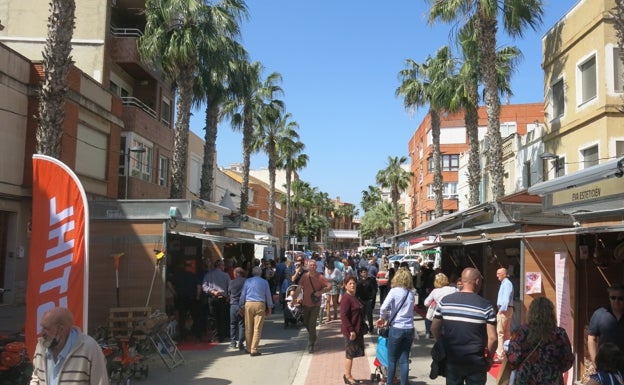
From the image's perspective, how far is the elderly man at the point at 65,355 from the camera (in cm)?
393

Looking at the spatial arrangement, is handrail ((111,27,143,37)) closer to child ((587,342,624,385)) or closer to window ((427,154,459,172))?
child ((587,342,624,385))

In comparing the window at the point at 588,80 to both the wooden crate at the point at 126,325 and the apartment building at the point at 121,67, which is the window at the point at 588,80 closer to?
the wooden crate at the point at 126,325

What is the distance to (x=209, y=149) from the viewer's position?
23266mm

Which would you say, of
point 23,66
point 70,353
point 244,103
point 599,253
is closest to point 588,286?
point 599,253

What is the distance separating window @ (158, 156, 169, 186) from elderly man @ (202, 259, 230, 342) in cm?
1561

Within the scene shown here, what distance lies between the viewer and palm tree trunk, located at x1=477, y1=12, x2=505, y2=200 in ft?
61.4

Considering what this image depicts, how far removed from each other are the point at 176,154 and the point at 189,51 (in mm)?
3443

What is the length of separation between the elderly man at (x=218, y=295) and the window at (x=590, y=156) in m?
11.8

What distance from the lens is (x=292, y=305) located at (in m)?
14.3

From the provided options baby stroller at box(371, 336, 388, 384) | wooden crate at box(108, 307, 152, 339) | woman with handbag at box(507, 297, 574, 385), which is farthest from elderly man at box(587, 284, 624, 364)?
wooden crate at box(108, 307, 152, 339)

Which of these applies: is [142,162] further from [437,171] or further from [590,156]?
[590,156]

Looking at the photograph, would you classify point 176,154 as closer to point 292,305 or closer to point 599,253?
point 292,305

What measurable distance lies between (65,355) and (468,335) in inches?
136

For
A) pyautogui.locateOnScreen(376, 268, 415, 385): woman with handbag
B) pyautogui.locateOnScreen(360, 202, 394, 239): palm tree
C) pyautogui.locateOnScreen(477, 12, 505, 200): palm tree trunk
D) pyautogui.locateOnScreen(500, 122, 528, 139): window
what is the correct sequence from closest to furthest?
pyautogui.locateOnScreen(376, 268, 415, 385): woman with handbag → pyautogui.locateOnScreen(477, 12, 505, 200): palm tree trunk → pyautogui.locateOnScreen(500, 122, 528, 139): window → pyautogui.locateOnScreen(360, 202, 394, 239): palm tree
